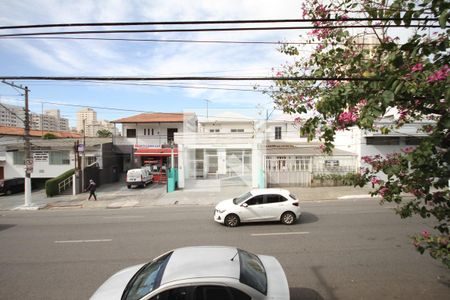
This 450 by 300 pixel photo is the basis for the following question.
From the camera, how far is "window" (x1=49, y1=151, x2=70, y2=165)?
90.8 ft

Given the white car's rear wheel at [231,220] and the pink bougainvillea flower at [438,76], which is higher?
the pink bougainvillea flower at [438,76]

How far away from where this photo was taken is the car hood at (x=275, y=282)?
13.4ft

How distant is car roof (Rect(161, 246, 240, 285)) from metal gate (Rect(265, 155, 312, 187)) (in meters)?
17.8

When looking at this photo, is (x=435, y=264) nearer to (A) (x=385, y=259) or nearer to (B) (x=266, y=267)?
(A) (x=385, y=259)

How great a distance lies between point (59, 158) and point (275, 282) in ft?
93.4

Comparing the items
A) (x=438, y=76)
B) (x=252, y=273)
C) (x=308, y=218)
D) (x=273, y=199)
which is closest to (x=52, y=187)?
(x=273, y=199)

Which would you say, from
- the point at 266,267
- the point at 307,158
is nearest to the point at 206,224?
the point at 266,267

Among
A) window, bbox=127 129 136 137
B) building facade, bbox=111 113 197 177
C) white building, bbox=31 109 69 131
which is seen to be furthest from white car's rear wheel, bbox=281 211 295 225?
white building, bbox=31 109 69 131

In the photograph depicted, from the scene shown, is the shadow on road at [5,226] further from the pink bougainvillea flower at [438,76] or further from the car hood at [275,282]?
the pink bougainvillea flower at [438,76]

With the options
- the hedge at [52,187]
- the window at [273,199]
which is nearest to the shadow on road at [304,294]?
the window at [273,199]

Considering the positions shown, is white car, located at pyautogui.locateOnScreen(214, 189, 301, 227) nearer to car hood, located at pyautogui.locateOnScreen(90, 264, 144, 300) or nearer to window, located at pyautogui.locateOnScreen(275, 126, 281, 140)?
car hood, located at pyautogui.locateOnScreen(90, 264, 144, 300)

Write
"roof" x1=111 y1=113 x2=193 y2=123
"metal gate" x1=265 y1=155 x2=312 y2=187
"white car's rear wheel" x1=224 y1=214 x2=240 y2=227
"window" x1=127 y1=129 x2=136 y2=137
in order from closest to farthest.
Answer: "white car's rear wheel" x1=224 y1=214 x2=240 y2=227 → "metal gate" x1=265 y1=155 x2=312 y2=187 → "roof" x1=111 y1=113 x2=193 y2=123 → "window" x1=127 y1=129 x2=136 y2=137

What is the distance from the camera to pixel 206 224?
1214 centimetres

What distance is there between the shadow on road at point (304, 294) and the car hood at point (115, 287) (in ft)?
10.3
